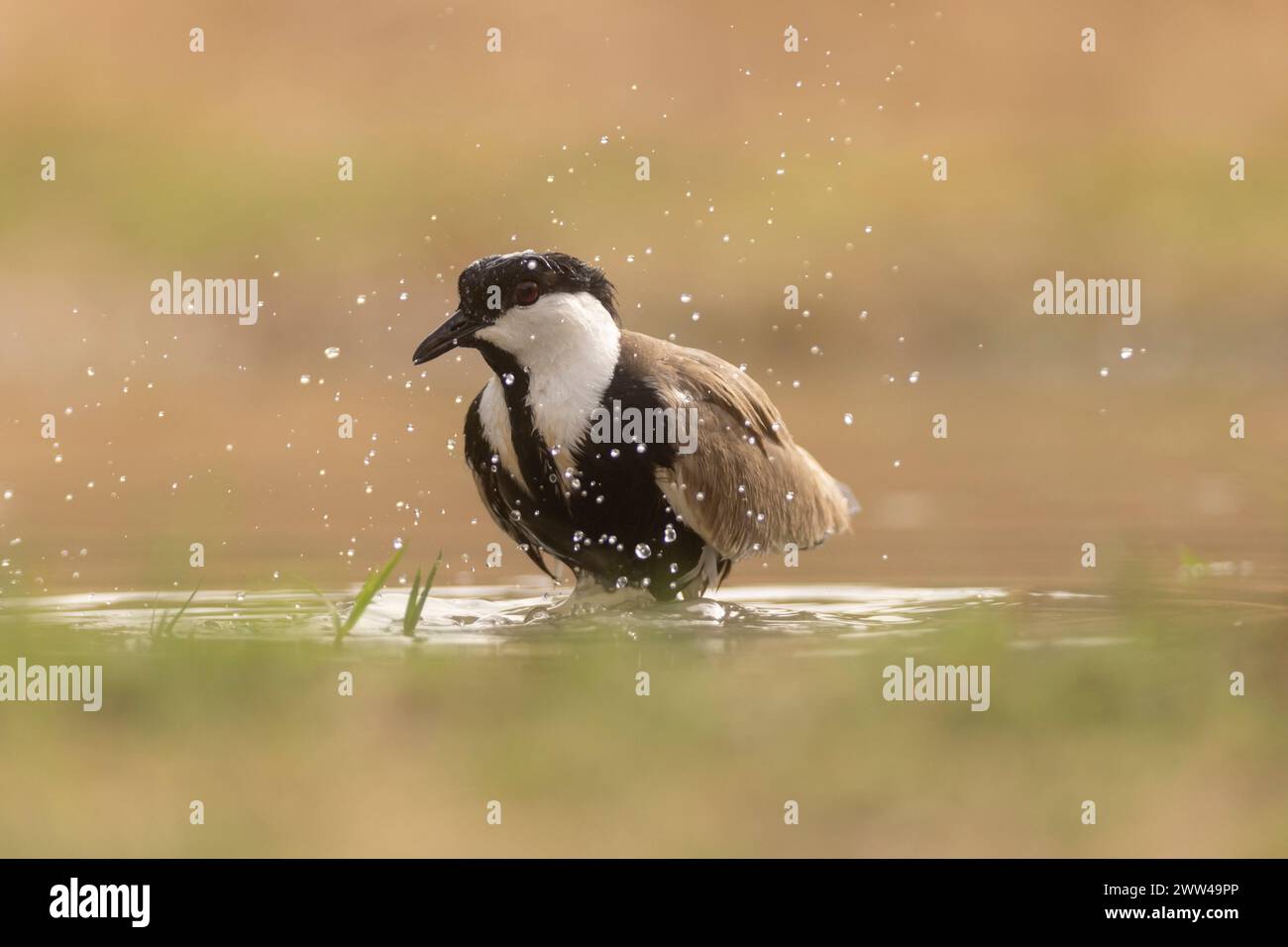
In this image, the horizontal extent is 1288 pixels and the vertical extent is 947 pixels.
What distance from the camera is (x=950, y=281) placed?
760 inches

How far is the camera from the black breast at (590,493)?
723 centimetres

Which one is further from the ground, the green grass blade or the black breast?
the black breast

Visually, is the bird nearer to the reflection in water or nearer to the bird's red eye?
the bird's red eye

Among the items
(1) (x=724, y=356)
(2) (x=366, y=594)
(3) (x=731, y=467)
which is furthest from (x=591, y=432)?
(1) (x=724, y=356)

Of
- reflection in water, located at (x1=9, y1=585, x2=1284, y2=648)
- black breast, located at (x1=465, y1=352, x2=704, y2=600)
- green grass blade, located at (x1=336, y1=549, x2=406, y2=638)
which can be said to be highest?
black breast, located at (x1=465, y1=352, x2=704, y2=600)

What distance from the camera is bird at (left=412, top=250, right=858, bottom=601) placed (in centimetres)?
724

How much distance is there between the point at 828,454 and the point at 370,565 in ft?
15.4

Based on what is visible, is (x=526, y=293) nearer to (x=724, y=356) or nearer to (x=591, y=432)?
(x=591, y=432)

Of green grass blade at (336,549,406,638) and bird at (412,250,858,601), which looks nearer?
green grass blade at (336,549,406,638)

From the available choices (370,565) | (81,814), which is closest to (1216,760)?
(81,814)

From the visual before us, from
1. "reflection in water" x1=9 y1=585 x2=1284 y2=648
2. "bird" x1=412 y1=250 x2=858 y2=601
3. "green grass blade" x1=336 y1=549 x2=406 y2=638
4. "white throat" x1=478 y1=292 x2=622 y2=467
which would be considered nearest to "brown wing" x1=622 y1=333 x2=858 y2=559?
"bird" x1=412 y1=250 x2=858 y2=601

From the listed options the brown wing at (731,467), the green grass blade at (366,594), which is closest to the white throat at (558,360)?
Result: the brown wing at (731,467)

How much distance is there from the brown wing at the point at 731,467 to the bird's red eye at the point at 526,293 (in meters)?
0.41

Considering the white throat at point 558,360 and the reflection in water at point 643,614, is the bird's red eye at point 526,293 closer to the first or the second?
the white throat at point 558,360
